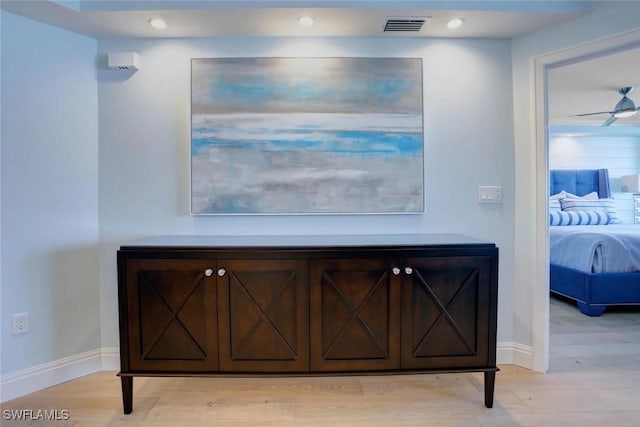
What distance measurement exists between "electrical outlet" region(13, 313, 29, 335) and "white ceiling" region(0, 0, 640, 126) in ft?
5.74

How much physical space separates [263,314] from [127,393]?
86 cm

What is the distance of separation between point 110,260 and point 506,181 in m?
2.70

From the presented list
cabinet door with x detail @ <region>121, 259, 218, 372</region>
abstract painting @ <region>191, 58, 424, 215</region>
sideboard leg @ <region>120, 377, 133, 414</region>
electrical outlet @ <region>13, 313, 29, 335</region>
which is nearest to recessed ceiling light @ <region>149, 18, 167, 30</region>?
abstract painting @ <region>191, 58, 424, 215</region>

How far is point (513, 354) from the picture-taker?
2363 mm

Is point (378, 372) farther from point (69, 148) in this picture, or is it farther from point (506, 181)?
point (69, 148)

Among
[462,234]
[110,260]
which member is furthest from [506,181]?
[110,260]

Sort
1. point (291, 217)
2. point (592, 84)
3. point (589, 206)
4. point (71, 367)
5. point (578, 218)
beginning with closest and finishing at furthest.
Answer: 1. point (71, 367)
2. point (291, 217)
3. point (592, 84)
4. point (578, 218)
5. point (589, 206)

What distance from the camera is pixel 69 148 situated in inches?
86.1

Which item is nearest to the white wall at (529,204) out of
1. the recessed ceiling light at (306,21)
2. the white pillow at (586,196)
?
the recessed ceiling light at (306,21)

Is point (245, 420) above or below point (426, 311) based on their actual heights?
below

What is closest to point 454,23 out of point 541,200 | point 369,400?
point 541,200

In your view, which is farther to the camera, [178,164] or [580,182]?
[580,182]

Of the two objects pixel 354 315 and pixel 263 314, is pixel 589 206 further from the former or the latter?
pixel 263 314

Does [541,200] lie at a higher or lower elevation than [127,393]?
higher
